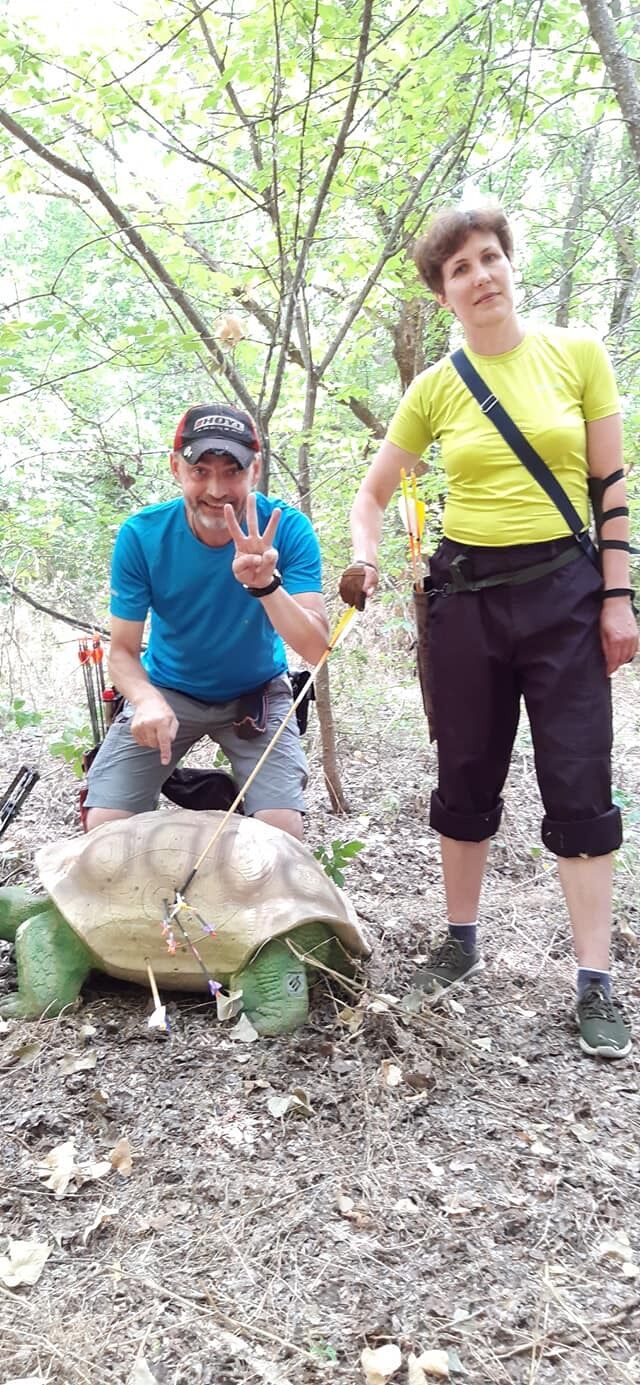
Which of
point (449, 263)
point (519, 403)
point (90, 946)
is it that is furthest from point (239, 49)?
point (90, 946)

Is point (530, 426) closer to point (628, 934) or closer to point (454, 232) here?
point (454, 232)

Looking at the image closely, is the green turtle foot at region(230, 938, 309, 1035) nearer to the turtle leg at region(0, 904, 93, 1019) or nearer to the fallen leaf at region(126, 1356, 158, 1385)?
the turtle leg at region(0, 904, 93, 1019)

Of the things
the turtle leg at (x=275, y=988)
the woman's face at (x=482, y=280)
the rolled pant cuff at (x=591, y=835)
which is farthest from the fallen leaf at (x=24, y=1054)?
the woman's face at (x=482, y=280)

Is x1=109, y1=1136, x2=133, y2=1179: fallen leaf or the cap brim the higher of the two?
the cap brim

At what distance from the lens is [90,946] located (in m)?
2.58

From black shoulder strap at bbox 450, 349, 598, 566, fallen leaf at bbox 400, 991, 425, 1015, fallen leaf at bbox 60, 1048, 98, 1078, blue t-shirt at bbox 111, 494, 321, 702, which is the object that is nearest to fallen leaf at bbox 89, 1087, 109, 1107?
fallen leaf at bbox 60, 1048, 98, 1078

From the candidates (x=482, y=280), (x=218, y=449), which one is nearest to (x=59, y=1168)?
A: (x=218, y=449)

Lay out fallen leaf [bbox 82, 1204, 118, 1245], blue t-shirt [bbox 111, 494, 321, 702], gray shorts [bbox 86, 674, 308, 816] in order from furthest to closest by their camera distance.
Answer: gray shorts [bbox 86, 674, 308, 816], blue t-shirt [bbox 111, 494, 321, 702], fallen leaf [bbox 82, 1204, 118, 1245]

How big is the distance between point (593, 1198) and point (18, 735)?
476 centimetres

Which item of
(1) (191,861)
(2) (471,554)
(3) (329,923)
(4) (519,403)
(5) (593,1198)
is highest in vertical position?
(4) (519,403)

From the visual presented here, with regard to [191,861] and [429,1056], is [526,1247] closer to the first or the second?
[429,1056]

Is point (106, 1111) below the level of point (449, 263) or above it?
below

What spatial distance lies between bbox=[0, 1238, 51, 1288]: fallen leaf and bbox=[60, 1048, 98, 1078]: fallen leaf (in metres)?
0.55

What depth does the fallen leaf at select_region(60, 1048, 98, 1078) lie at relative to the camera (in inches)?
90.7
